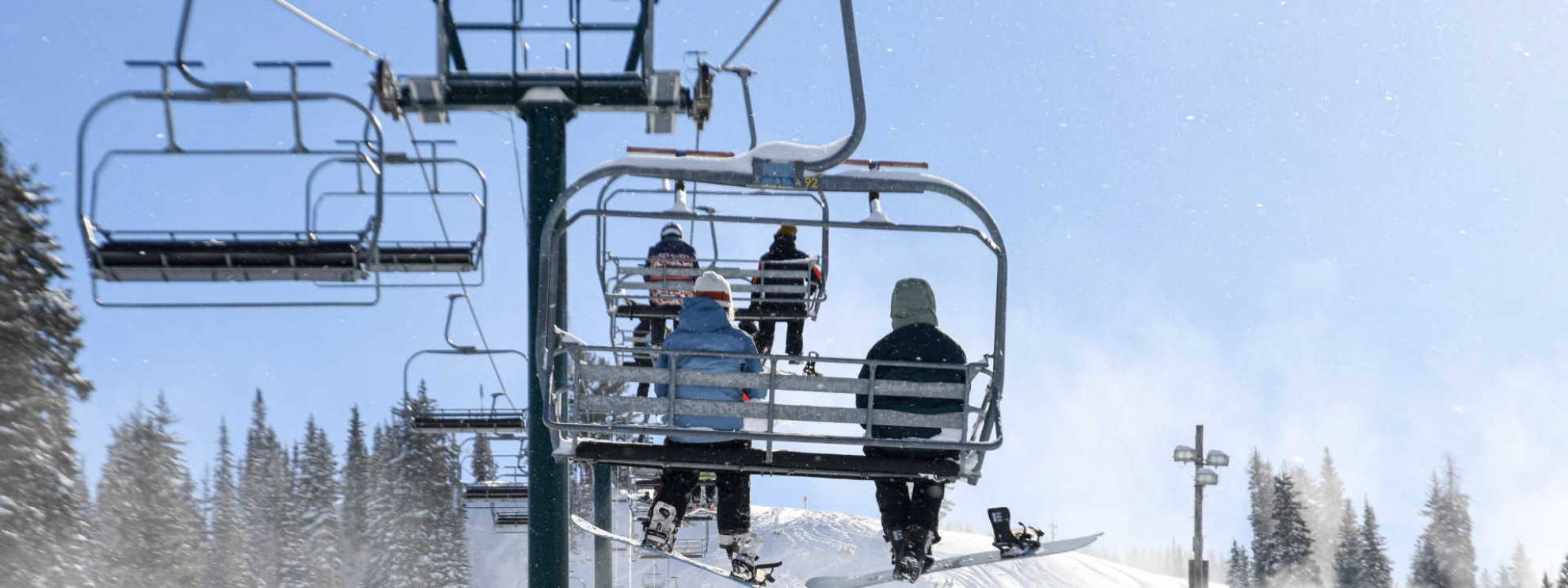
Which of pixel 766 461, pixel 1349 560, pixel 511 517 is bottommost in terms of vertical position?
pixel 1349 560

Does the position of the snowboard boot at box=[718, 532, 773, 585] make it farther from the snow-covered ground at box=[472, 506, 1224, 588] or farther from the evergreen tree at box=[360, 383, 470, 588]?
the snow-covered ground at box=[472, 506, 1224, 588]

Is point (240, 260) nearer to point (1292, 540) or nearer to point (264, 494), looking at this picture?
point (1292, 540)

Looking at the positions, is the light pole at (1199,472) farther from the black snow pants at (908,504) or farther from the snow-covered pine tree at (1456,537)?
the snow-covered pine tree at (1456,537)

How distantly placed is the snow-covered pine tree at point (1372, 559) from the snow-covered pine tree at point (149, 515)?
152 feet

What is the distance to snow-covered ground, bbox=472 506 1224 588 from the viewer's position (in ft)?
303

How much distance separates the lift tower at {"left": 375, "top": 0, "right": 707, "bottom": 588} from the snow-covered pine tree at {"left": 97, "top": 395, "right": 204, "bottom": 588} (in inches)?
1879

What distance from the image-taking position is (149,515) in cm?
5584

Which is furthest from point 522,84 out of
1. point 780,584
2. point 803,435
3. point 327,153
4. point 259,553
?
point 780,584

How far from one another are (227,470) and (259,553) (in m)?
14.5

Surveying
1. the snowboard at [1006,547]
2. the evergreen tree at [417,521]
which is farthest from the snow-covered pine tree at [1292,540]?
the snowboard at [1006,547]

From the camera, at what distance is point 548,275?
21.4 feet

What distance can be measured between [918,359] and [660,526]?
194 centimetres

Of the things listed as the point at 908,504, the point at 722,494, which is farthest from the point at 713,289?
the point at 908,504

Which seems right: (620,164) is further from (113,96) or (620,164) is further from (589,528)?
(589,528)
